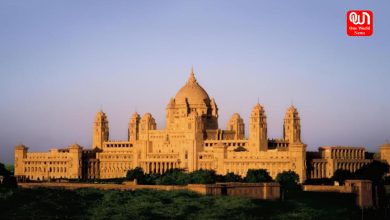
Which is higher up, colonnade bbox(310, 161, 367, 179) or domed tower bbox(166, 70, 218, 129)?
domed tower bbox(166, 70, 218, 129)

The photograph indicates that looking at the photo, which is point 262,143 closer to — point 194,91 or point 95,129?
point 194,91

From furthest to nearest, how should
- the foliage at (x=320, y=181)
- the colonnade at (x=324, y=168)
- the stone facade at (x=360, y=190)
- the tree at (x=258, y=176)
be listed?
the colonnade at (x=324, y=168)
the foliage at (x=320, y=181)
the tree at (x=258, y=176)
the stone facade at (x=360, y=190)

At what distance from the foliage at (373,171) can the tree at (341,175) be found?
3.52 feet

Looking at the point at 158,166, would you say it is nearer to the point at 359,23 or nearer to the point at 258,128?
the point at 258,128

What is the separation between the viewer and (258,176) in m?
138

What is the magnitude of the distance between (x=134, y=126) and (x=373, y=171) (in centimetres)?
4919

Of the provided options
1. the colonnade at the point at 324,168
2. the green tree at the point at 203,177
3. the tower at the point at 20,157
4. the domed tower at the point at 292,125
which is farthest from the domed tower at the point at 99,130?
the green tree at the point at 203,177

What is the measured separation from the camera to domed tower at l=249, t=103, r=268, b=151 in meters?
158

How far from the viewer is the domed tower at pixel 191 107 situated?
17225cm

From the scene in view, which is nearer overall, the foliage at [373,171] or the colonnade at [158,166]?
the foliage at [373,171]

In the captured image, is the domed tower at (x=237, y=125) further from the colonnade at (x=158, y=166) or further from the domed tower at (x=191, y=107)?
the colonnade at (x=158, y=166)

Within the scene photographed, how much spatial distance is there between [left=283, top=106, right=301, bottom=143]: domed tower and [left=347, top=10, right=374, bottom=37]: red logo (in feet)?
234

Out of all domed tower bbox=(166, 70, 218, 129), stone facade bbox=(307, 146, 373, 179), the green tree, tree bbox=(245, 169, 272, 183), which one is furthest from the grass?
domed tower bbox=(166, 70, 218, 129)

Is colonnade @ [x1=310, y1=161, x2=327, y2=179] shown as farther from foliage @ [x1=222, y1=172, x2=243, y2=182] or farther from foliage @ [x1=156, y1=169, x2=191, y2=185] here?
foliage @ [x1=156, y1=169, x2=191, y2=185]
